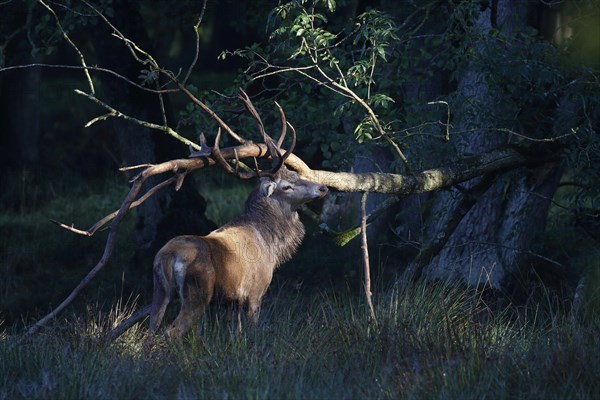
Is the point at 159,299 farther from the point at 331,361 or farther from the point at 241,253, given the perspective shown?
the point at 331,361

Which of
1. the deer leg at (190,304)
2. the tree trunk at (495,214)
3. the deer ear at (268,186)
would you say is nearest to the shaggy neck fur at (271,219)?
the deer ear at (268,186)

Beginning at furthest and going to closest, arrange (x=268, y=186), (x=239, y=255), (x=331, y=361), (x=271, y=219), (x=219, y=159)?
(x=271, y=219)
(x=268, y=186)
(x=239, y=255)
(x=219, y=159)
(x=331, y=361)

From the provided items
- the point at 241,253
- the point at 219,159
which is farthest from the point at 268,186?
the point at 219,159

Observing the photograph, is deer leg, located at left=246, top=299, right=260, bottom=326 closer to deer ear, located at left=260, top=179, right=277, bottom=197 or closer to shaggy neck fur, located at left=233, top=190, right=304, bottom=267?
shaggy neck fur, located at left=233, top=190, right=304, bottom=267

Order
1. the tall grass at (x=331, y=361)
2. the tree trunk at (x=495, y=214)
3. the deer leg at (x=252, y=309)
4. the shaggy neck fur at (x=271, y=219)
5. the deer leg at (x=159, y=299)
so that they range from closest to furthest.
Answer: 1. the tall grass at (x=331, y=361)
2. the deer leg at (x=159, y=299)
3. the deer leg at (x=252, y=309)
4. the shaggy neck fur at (x=271, y=219)
5. the tree trunk at (x=495, y=214)

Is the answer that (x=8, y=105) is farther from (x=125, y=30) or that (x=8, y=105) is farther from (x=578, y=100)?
(x=578, y=100)

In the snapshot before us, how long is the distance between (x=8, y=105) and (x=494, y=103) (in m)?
12.9

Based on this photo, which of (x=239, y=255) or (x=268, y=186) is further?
(x=268, y=186)

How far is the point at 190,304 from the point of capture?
9.03 metres

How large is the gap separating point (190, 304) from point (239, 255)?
86 cm

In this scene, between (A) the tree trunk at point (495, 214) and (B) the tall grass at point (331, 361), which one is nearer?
(B) the tall grass at point (331, 361)

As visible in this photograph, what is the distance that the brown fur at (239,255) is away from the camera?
8992 millimetres

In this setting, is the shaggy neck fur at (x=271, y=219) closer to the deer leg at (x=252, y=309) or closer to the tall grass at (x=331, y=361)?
the deer leg at (x=252, y=309)

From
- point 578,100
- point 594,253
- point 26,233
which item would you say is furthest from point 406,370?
point 26,233
